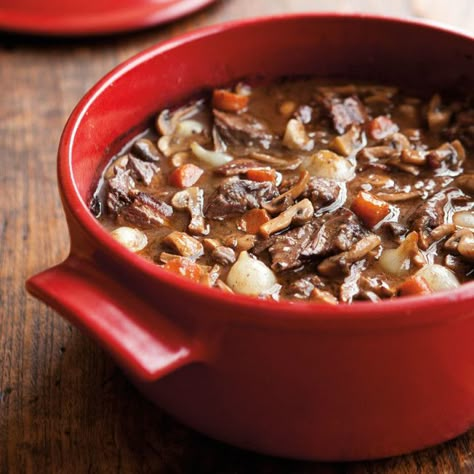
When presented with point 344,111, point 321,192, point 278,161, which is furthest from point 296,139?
point 321,192

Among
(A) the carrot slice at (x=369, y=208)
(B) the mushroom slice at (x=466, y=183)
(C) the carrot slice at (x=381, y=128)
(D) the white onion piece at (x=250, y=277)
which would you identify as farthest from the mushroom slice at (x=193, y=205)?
(B) the mushroom slice at (x=466, y=183)

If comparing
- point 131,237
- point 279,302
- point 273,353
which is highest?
point 279,302

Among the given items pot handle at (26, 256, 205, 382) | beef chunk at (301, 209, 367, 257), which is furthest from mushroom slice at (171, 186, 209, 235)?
pot handle at (26, 256, 205, 382)

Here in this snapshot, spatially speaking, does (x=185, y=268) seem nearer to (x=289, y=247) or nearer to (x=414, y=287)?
(x=289, y=247)

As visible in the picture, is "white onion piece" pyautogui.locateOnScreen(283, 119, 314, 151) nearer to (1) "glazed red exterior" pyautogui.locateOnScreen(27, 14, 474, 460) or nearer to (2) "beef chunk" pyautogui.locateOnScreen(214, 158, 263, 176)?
(2) "beef chunk" pyautogui.locateOnScreen(214, 158, 263, 176)

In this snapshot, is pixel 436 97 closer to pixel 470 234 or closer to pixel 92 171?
pixel 470 234

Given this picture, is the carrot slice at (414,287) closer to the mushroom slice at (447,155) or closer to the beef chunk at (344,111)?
the mushroom slice at (447,155)

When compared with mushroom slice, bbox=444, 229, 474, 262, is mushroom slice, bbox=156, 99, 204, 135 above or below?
below
